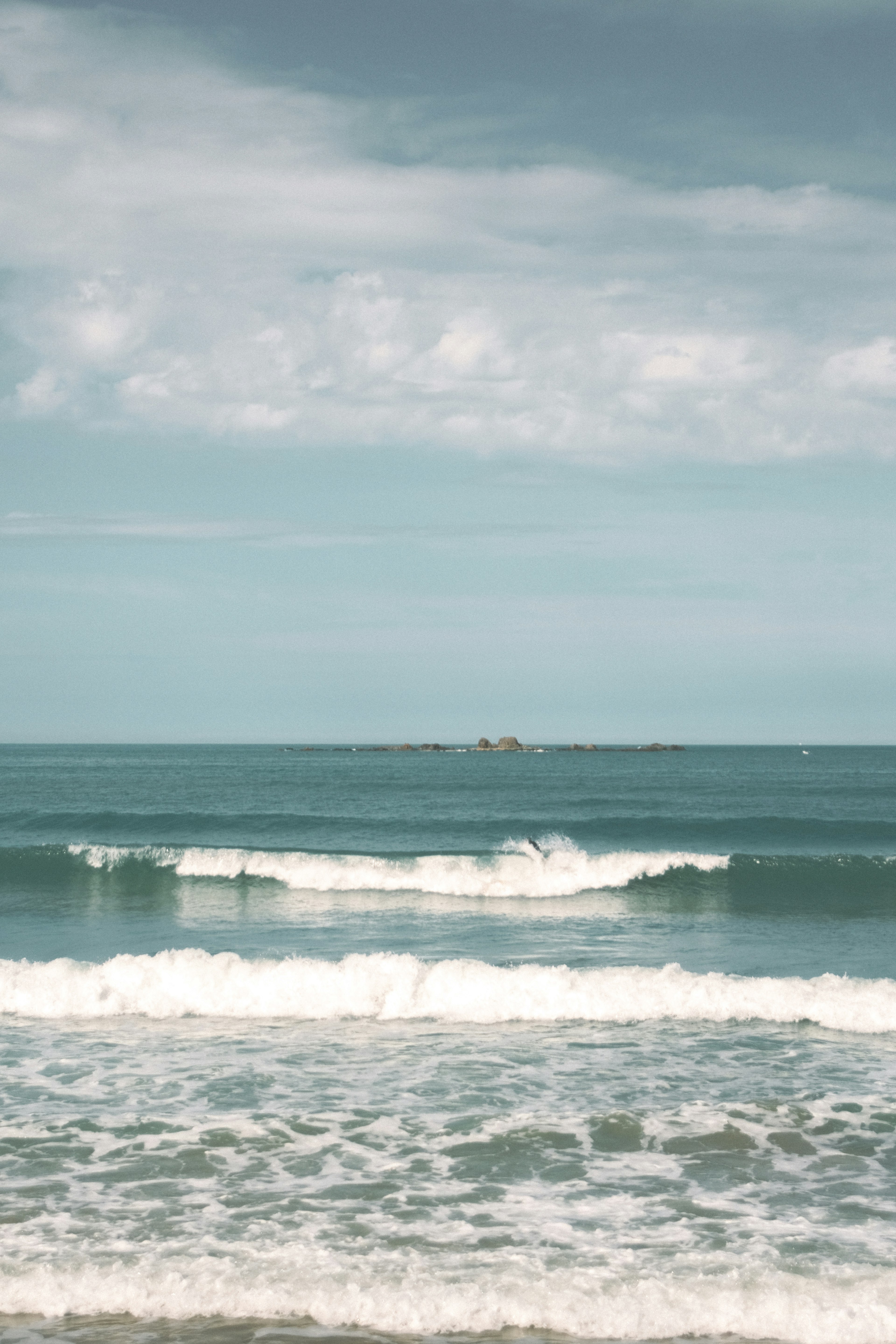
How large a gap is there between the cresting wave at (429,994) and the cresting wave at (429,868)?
957 centimetres

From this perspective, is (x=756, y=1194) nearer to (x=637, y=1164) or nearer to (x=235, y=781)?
(x=637, y=1164)

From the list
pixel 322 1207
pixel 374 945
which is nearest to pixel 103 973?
pixel 374 945

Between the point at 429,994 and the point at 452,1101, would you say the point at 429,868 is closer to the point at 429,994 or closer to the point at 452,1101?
the point at 429,994

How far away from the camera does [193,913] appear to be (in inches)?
800

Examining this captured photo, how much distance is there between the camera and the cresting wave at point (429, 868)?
23031 mm

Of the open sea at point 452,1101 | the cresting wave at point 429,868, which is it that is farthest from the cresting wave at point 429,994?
the cresting wave at point 429,868

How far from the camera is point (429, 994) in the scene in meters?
12.5

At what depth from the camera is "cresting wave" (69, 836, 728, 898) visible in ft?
→ 75.6

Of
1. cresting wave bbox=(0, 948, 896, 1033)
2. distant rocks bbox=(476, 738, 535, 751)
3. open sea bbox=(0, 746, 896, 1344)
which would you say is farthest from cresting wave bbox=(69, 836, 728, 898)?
distant rocks bbox=(476, 738, 535, 751)

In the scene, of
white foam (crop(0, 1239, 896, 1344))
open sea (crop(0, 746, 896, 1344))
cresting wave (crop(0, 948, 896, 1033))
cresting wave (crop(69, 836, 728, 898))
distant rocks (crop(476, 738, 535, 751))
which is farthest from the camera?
distant rocks (crop(476, 738, 535, 751))

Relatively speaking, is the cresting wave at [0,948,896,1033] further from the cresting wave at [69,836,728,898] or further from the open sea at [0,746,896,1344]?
the cresting wave at [69,836,728,898]

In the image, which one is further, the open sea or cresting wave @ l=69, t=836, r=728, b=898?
cresting wave @ l=69, t=836, r=728, b=898

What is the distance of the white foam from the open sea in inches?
0.7

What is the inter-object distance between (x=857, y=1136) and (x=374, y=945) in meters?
9.67
